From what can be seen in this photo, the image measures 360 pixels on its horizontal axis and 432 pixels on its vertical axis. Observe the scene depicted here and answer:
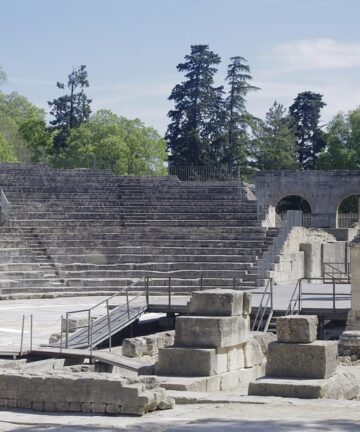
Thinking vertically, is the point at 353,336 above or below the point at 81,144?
below

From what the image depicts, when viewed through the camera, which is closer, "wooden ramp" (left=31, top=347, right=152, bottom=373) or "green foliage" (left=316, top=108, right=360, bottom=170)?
"wooden ramp" (left=31, top=347, right=152, bottom=373)

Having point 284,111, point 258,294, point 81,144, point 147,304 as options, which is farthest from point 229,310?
point 284,111

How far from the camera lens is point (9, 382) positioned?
1233 cm

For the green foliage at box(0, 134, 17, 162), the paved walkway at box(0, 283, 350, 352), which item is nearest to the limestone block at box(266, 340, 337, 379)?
the paved walkway at box(0, 283, 350, 352)

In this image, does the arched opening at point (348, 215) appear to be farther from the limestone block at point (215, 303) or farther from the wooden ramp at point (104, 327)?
the limestone block at point (215, 303)

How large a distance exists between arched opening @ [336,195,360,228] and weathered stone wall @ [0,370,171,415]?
34.2 meters

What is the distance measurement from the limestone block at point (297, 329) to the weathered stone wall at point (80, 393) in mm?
2518

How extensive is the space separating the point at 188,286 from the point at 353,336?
10.5 meters

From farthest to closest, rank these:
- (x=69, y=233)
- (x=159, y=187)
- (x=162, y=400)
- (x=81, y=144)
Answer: (x=81, y=144) → (x=159, y=187) → (x=69, y=233) → (x=162, y=400)

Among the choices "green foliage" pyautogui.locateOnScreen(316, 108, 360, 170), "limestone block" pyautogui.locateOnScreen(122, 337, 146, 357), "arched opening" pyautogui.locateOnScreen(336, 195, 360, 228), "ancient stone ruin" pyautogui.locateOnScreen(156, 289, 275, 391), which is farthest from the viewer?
"green foliage" pyautogui.locateOnScreen(316, 108, 360, 170)

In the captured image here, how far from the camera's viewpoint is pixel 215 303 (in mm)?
15523

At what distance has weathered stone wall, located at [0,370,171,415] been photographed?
11664mm

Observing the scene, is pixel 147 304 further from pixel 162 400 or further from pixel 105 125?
pixel 105 125

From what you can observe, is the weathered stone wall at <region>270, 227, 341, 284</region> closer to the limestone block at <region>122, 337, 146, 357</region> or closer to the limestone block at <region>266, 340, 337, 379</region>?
the limestone block at <region>122, 337, 146, 357</region>
